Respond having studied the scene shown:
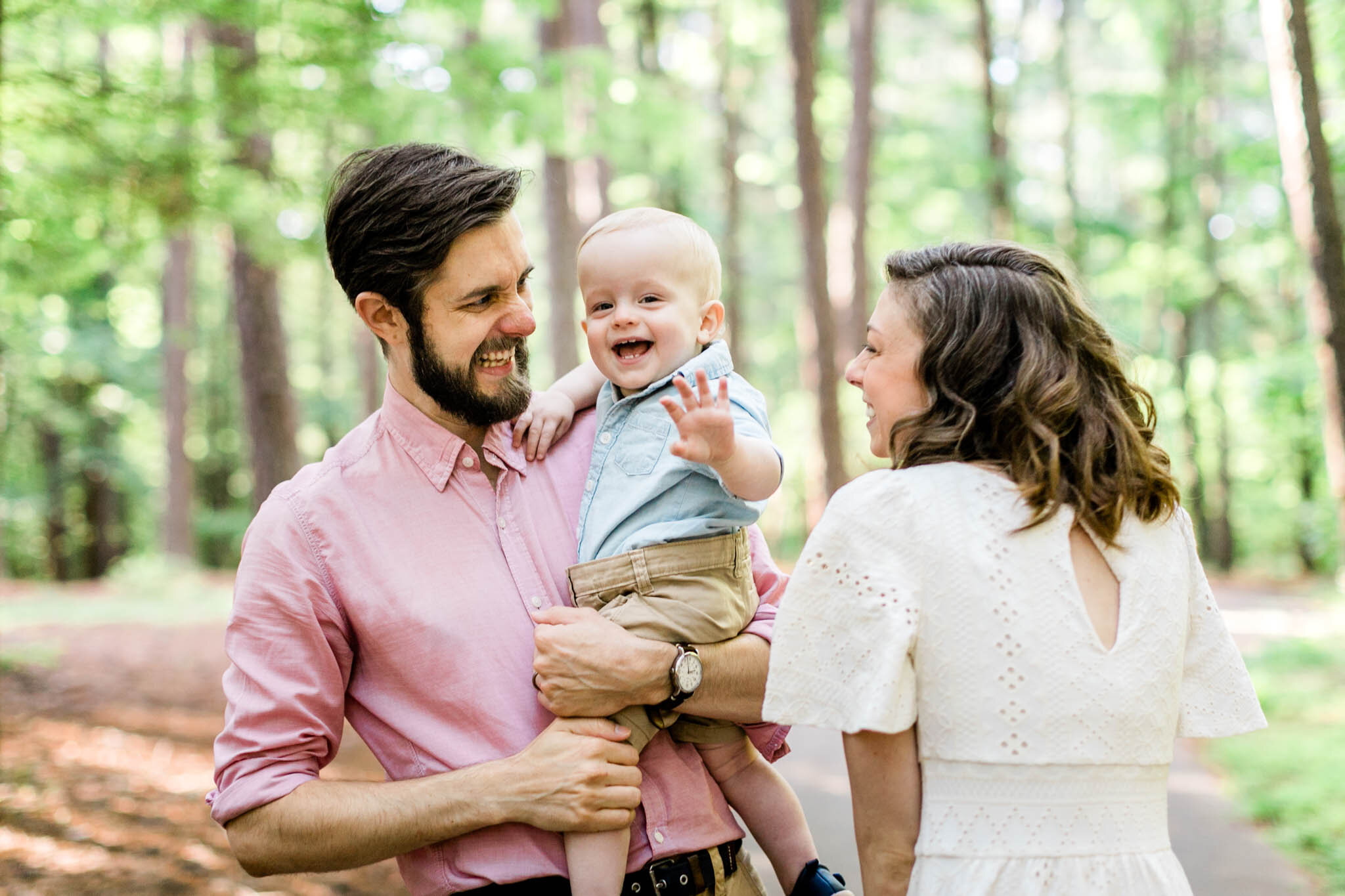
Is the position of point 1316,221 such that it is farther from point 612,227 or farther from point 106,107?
point 106,107

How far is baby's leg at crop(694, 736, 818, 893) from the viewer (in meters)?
2.52

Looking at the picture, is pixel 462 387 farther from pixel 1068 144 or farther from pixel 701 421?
pixel 1068 144

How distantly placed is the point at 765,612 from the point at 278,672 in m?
1.11

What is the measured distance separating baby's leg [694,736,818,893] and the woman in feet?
1.80

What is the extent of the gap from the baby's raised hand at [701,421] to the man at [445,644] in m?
0.43

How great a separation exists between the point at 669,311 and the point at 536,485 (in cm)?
52

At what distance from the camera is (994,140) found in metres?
20.3

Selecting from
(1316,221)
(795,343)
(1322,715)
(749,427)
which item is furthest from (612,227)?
(795,343)

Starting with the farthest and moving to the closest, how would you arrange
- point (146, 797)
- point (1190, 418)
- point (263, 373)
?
point (1190, 418), point (263, 373), point (146, 797)

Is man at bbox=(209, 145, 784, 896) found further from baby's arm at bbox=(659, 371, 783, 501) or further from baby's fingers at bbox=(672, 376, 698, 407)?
baby's fingers at bbox=(672, 376, 698, 407)

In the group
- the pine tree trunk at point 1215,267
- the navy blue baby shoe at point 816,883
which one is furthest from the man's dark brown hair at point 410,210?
the pine tree trunk at point 1215,267

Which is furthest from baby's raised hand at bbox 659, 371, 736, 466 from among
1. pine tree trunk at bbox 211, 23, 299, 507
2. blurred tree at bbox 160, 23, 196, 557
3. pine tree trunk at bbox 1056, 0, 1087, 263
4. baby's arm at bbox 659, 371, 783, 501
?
pine tree trunk at bbox 1056, 0, 1087, 263

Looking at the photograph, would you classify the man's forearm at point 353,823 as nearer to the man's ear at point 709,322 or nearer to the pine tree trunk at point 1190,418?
the man's ear at point 709,322

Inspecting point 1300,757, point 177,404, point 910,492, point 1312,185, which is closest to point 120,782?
point 910,492
